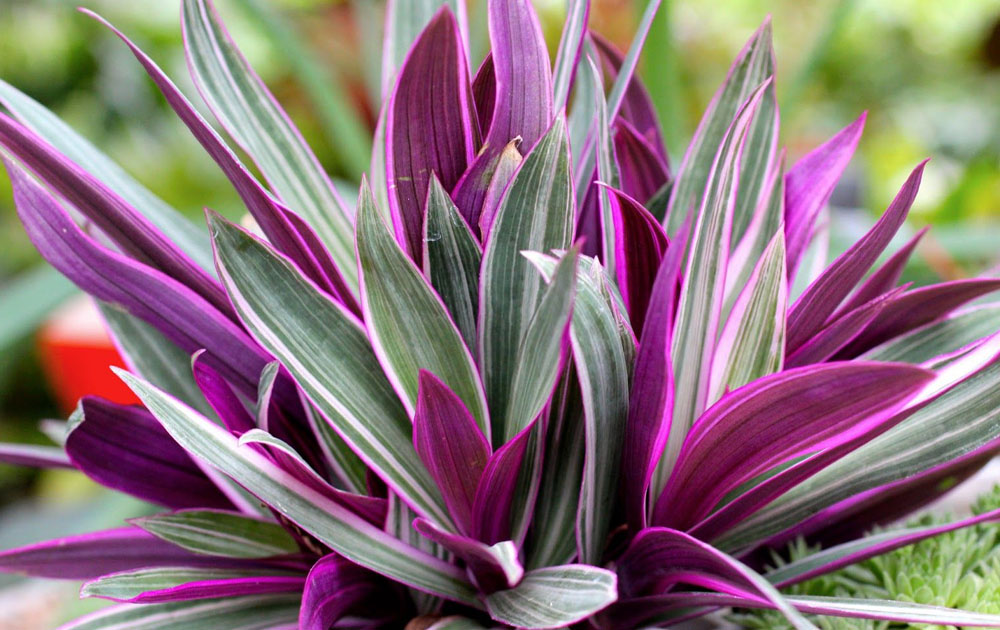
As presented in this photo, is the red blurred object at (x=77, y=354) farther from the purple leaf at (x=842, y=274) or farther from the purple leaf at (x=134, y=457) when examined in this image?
the purple leaf at (x=842, y=274)

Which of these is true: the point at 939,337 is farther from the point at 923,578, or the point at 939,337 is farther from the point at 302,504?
the point at 302,504

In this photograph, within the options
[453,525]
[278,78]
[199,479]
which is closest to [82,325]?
[199,479]

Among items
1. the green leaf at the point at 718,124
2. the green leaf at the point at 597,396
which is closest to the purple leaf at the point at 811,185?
the green leaf at the point at 718,124

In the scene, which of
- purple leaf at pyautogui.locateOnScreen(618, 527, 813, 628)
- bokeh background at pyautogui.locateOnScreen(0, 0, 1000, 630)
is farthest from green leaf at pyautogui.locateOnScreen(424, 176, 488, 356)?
bokeh background at pyautogui.locateOnScreen(0, 0, 1000, 630)

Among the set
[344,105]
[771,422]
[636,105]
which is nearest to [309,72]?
[344,105]

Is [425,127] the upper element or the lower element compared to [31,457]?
upper

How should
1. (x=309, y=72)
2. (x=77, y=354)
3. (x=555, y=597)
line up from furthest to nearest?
(x=77, y=354) → (x=309, y=72) → (x=555, y=597)

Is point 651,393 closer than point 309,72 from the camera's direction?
Yes
